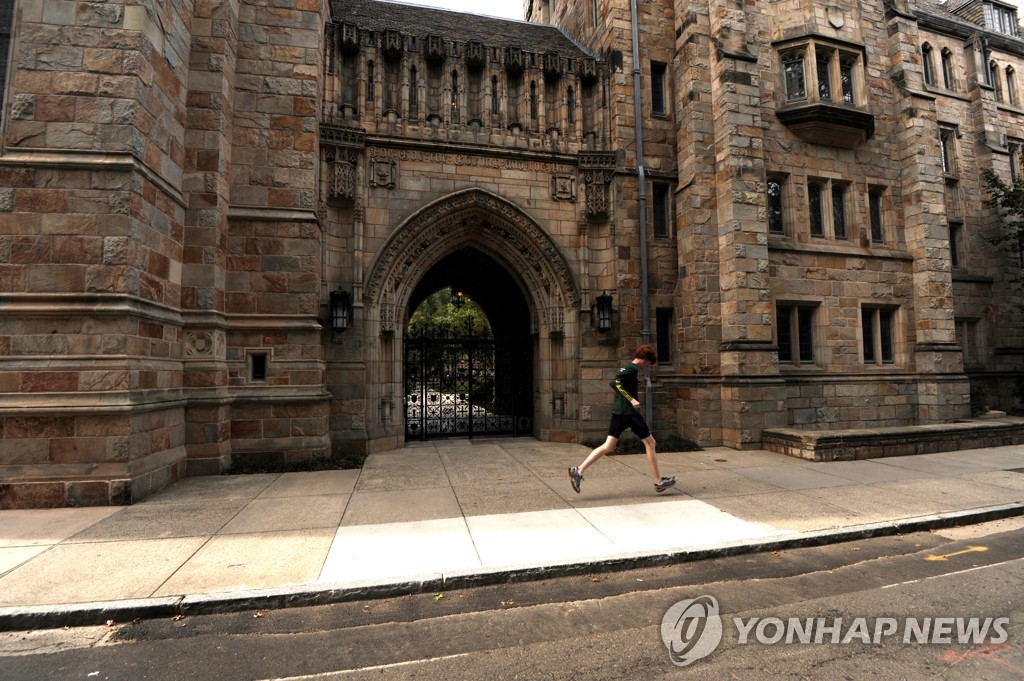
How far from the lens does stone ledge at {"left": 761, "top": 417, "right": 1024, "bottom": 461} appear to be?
8414 millimetres

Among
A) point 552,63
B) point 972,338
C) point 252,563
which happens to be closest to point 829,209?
point 552,63

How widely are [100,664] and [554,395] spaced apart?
28.8 feet

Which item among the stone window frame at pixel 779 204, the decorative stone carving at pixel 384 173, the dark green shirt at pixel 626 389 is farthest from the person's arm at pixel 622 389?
the stone window frame at pixel 779 204

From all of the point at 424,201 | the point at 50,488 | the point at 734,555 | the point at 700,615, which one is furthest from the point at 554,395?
the point at 50,488

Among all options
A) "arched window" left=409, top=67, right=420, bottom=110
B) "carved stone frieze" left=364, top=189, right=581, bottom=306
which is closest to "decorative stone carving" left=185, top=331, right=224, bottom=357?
"carved stone frieze" left=364, top=189, right=581, bottom=306

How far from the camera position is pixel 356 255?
9430 mm

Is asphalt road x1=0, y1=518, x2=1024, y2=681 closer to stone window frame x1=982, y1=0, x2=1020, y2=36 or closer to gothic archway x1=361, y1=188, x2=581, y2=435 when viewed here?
gothic archway x1=361, y1=188, x2=581, y2=435

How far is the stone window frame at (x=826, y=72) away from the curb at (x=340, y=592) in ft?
35.4

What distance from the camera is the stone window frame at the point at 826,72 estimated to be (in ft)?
36.6

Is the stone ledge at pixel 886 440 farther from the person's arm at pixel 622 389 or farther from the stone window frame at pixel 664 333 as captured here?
the person's arm at pixel 622 389

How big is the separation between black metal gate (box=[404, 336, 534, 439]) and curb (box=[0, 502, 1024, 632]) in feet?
24.1

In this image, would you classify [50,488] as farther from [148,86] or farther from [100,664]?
[148,86]

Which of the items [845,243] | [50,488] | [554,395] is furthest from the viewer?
[845,243]

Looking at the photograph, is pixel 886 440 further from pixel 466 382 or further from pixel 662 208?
pixel 466 382
